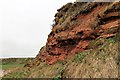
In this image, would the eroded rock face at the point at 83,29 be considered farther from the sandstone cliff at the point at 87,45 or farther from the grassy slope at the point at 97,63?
the grassy slope at the point at 97,63

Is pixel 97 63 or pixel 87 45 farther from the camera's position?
pixel 87 45

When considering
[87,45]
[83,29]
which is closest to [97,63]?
[87,45]

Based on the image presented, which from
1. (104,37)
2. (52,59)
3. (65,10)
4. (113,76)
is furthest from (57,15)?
(113,76)

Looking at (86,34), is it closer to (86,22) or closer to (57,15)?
(86,22)

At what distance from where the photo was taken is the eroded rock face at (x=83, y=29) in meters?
21.9

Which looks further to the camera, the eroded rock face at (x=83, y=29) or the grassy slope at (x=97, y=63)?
the eroded rock face at (x=83, y=29)

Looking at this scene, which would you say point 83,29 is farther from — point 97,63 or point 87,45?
point 97,63

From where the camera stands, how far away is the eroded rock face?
862 inches

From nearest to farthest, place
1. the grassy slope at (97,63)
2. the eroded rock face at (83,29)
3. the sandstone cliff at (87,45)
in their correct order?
1. the grassy slope at (97,63)
2. the sandstone cliff at (87,45)
3. the eroded rock face at (83,29)

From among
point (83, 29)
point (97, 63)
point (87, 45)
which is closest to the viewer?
point (97, 63)

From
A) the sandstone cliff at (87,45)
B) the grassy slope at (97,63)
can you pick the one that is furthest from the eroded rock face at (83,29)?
the grassy slope at (97,63)

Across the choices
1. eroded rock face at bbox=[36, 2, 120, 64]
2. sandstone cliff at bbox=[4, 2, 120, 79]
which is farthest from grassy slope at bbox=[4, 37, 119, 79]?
eroded rock face at bbox=[36, 2, 120, 64]

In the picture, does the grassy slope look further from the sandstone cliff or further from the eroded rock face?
the eroded rock face

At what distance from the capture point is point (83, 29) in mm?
24844
